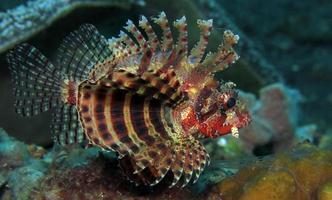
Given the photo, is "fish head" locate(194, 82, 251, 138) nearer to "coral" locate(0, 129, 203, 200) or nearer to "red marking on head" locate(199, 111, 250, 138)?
"red marking on head" locate(199, 111, 250, 138)

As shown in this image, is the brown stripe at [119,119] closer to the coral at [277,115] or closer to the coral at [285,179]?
the coral at [285,179]

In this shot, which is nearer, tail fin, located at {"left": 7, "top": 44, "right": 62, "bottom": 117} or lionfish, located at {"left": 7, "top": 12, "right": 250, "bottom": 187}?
lionfish, located at {"left": 7, "top": 12, "right": 250, "bottom": 187}

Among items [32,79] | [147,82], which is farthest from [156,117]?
[32,79]

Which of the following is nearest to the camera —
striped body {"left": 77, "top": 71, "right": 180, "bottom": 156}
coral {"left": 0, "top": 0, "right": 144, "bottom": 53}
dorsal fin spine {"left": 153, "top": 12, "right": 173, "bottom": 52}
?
striped body {"left": 77, "top": 71, "right": 180, "bottom": 156}

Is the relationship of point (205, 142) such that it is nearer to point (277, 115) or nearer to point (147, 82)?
point (277, 115)

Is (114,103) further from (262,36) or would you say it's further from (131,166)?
(262,36)

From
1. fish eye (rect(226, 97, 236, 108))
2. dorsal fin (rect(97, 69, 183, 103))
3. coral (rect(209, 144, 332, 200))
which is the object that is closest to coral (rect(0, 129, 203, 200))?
coral (rect(209, 144, 332, 200))

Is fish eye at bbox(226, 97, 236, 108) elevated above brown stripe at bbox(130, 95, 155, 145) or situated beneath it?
elevated above

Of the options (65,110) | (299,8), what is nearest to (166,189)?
(65,110)
